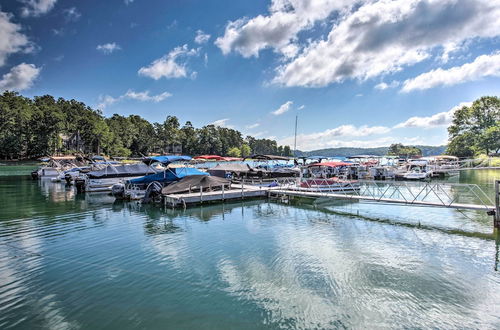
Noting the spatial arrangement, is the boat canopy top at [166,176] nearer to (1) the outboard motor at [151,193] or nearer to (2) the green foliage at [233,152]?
(1) the outboard motor at [151,193]

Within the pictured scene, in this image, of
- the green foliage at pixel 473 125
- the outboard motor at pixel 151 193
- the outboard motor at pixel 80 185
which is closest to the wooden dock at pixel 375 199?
the outboard motor at pixel 151 193

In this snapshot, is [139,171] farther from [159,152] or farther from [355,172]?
[159,152]

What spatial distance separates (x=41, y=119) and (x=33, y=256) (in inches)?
3292

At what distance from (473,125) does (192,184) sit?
96.0 m

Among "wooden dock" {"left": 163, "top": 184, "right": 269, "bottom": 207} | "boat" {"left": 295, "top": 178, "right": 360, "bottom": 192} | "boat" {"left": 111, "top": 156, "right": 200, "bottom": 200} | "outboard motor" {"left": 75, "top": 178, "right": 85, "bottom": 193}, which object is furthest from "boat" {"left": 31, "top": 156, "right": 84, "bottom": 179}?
"boat" {"left": 295, "top": 178, "right": 360, "bottom": 192}

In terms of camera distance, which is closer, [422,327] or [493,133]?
[422,327]

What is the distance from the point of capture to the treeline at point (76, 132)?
78875mm

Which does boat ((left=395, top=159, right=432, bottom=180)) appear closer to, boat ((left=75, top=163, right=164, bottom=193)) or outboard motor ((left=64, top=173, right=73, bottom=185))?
boat ((left=75, top=163, right=164, bottom=193))

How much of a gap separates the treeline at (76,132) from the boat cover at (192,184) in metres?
44.8

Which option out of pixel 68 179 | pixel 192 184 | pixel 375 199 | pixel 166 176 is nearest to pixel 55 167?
pixel 68 179

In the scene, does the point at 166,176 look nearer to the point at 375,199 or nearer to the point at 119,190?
the point at 119,190

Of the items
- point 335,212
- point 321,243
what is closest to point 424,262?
point 321,243

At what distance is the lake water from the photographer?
7.32 metres

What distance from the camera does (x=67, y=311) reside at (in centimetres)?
748
